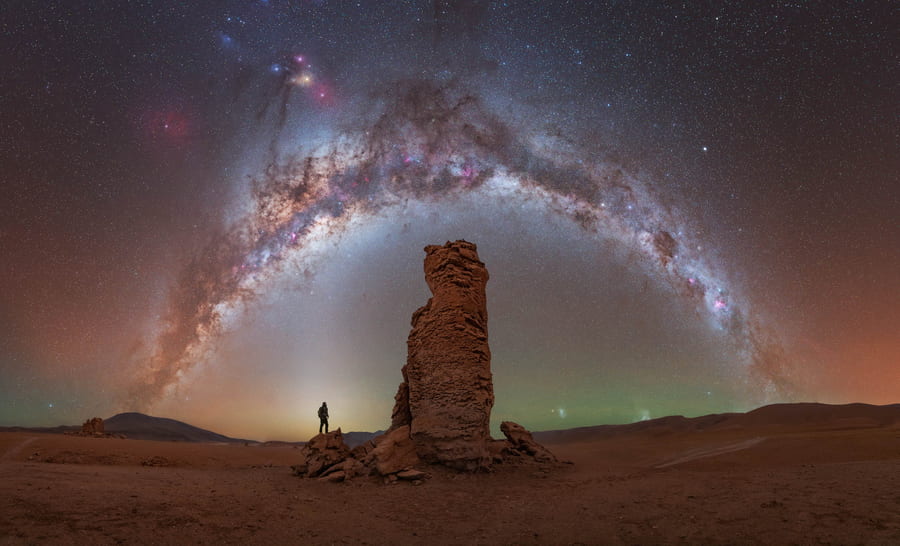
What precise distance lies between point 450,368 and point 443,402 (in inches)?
42.5

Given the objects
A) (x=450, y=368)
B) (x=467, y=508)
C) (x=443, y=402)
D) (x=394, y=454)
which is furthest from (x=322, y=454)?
(x=467, y=508)

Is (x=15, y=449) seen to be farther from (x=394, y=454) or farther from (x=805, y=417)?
(x=805, y=417)

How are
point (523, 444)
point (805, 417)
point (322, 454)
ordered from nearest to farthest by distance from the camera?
point (322, 454)
point (523, 444)
point (805, 417)

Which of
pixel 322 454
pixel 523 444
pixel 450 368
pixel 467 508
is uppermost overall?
pixel 450 368

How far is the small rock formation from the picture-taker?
90.3ft

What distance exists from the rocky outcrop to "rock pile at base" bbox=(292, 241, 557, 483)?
3 cm

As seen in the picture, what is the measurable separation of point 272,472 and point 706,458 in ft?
52.7

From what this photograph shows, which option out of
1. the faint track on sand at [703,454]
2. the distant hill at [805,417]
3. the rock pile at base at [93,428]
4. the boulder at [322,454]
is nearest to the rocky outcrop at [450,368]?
the boulder at [322,454]

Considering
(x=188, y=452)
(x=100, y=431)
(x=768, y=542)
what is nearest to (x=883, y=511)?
(x=768, y=542)

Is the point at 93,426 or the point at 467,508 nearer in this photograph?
the point at 467,508

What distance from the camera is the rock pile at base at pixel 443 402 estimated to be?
1338cm

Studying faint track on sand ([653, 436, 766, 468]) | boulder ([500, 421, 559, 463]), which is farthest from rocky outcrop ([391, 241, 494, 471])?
faint track on sand ([653, 436, 766, 468])

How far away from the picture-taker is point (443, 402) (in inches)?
556

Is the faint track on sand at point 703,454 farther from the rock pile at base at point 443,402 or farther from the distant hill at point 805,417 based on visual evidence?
the distant hill at point 805,417
